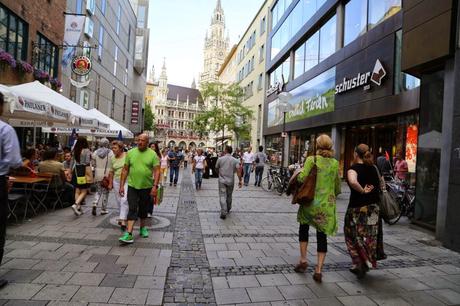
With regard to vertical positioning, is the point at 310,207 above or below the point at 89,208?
above

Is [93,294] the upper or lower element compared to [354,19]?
lower

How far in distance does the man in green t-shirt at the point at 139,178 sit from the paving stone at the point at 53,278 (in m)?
1.51

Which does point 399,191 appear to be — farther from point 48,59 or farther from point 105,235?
point 48,59

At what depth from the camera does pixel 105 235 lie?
6422 millimetres

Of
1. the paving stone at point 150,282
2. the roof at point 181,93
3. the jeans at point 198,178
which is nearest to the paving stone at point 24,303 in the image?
the paving stone at point 150,282

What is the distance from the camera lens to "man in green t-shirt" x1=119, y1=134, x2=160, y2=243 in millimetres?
5957

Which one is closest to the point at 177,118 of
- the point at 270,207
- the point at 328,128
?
the point at 328,128

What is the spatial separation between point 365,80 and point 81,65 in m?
12.5

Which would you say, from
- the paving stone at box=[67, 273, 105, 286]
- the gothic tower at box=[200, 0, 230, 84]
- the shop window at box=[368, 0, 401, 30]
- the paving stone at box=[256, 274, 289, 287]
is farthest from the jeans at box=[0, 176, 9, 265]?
the gothic tower at box=[200, 0, 230, 84]

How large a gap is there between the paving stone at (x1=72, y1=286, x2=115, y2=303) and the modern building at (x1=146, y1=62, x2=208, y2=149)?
122 metres

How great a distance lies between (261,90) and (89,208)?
33605 mm

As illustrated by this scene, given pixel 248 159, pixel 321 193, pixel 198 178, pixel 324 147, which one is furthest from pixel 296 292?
pixel 248 159

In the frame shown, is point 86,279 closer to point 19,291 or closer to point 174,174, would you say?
point 19,291

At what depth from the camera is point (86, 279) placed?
427cm
